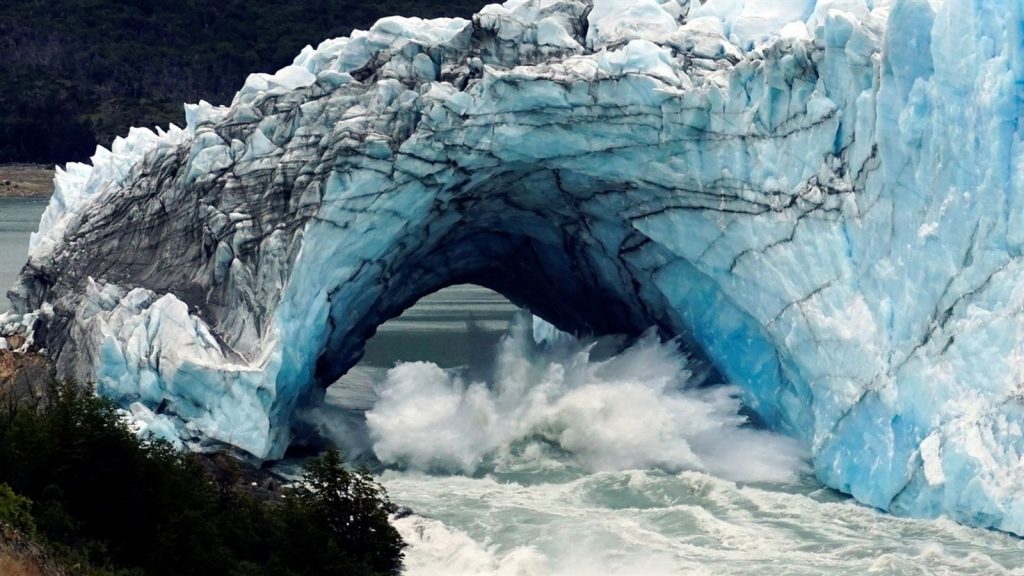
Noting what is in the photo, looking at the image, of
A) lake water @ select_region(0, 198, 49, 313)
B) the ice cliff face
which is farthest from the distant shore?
the ice cliff face

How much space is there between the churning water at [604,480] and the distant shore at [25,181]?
113 feet

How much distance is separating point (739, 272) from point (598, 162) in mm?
2226

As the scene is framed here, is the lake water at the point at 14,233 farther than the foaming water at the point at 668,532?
Yes

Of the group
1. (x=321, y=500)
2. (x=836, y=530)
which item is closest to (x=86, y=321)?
(x=321, y=500)

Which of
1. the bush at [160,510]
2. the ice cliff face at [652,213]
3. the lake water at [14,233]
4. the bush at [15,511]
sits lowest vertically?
the lake water at [14,233]

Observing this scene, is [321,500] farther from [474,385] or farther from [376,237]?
[474,385]

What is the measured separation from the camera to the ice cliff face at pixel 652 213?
638 inches

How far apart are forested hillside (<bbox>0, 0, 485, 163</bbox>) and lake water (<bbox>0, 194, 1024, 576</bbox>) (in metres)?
37.4

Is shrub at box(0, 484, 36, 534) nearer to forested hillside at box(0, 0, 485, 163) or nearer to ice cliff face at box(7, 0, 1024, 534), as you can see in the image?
ice cliff face at box(7, 0, 1024, 534)

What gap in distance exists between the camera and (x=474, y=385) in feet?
71.9

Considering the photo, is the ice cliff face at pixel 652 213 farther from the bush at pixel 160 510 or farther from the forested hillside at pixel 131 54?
the forested hillside at pixel 131 54

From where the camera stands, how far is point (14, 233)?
4378 cm

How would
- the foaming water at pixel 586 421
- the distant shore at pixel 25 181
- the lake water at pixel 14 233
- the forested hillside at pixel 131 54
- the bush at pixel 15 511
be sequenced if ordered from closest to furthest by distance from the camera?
1. the bush at pixel 15 511
2. the foaming water at pixel 586 421
3. the lake water at pixel 14 233
4. the distant shore at pixel 25 181
5. the forested hillside at pixel 131 54

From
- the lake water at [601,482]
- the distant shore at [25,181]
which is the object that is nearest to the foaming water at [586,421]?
the lake water at [601,482]
